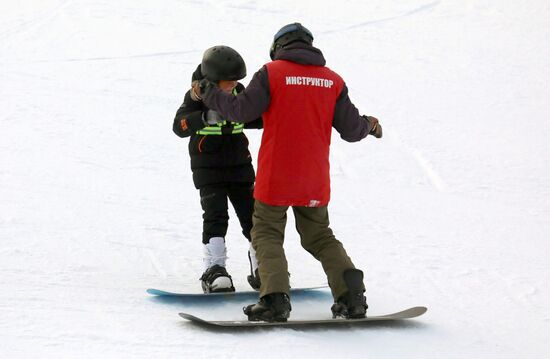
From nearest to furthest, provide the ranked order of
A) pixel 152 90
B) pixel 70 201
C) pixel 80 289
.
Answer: pixel 80 289 → pixel 70 201 → pixel 152 90

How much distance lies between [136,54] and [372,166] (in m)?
6.17

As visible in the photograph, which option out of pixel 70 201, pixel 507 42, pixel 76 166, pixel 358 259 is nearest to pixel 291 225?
pixel 358 259

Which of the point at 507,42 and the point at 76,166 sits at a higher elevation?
the point at 507,42

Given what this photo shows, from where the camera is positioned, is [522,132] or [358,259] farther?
[522,132]

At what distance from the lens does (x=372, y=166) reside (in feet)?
31.1

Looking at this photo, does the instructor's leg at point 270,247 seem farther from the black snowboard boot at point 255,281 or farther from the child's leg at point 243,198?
the black snowboard boot at point 255,281

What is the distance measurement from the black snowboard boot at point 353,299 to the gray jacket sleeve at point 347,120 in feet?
2.33

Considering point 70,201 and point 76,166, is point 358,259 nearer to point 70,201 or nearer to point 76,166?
point 70,201

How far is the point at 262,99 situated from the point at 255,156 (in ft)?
17.2

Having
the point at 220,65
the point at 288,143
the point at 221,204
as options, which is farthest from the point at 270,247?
the point at 220,65

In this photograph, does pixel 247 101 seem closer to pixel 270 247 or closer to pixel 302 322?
pixel 270 247

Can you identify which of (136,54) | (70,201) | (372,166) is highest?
(136,54)

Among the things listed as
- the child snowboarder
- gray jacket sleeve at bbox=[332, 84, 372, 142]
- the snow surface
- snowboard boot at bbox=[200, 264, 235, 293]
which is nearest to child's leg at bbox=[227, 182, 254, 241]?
the child snowboarder

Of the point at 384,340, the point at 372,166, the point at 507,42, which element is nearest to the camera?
the point at 384,340
